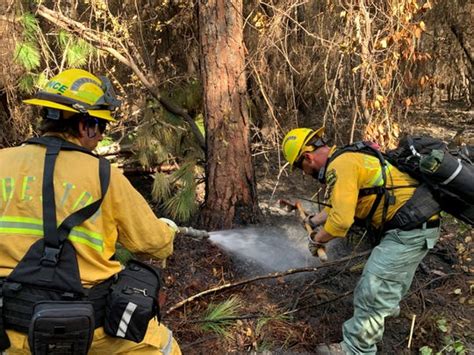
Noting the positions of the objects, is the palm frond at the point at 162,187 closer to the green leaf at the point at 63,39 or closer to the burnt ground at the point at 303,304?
the burnt ground at the point at 303,304

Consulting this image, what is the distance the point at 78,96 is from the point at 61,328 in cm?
99

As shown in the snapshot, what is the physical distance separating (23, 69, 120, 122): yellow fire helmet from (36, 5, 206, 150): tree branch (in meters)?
2.51

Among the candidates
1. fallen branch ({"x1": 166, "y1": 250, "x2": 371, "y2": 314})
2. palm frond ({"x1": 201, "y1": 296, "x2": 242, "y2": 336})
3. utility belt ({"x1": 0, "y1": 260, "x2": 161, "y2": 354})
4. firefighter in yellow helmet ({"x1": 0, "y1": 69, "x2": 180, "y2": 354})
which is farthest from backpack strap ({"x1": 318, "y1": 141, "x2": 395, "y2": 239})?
utility belt ({"x1": 0, "y1": 260, "x2": 161, "y2": 354})

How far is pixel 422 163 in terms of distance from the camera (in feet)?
9.22

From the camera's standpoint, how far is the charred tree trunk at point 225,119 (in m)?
4.16

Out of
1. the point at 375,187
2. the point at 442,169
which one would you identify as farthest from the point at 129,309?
the point at 442,169

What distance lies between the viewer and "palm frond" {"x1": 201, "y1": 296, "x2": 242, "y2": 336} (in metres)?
3.38

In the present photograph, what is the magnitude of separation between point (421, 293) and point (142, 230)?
2737 mm

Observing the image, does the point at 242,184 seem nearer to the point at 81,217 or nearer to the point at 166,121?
the point at 166,121

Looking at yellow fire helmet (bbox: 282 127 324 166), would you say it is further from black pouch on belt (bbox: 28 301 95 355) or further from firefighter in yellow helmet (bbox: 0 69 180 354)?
black pouch on belt (bbox: 28 301 95 355)

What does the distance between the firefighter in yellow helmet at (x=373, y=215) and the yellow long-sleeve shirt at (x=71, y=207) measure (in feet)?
4.53

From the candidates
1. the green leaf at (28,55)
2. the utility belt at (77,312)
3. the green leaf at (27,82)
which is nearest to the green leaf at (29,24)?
the green leaf at (28,55)

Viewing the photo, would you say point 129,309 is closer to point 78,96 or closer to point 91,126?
point 91,126

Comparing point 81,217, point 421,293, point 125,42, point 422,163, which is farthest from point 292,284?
point 125,42
